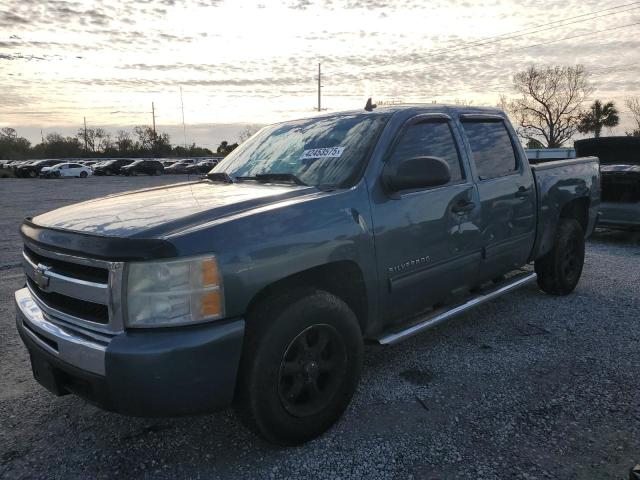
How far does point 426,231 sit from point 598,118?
194 ft

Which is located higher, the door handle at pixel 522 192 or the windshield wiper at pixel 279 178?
the windshield wiper at pixel 279 178

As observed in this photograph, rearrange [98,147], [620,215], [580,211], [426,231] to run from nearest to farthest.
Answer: [426,231] < [580,211] < [620,215] < [98,147]

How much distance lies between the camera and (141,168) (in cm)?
4666

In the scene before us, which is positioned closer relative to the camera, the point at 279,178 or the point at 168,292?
the point at 168,292

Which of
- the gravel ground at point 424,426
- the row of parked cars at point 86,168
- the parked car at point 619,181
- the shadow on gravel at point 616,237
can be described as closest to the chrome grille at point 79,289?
the gravel ground at point 424,426

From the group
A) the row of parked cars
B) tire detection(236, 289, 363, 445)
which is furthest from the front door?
the row of parked cars

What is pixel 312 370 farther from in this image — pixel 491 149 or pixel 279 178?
pixel 491 149

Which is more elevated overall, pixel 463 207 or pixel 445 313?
pixel 463 207

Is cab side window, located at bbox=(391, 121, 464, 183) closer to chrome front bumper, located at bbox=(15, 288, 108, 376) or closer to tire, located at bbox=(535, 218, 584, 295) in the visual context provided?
tire, located at bbox=(535, 218, 584, 295)

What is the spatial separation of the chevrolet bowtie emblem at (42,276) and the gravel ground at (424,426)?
92cm

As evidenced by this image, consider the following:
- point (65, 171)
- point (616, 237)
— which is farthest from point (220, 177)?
point (65, 171)

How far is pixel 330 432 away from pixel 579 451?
51.8 inches

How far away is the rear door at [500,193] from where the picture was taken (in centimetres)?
386

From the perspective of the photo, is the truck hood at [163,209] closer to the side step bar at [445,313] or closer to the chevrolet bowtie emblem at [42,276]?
the chevrolet bowtie emblem at [42,276]
